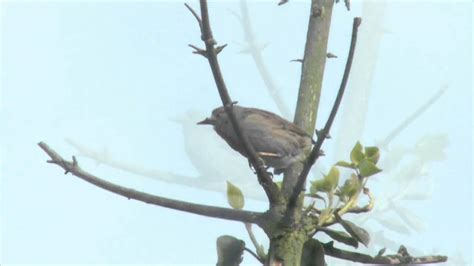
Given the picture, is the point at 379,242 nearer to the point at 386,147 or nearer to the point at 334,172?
the point at 386,147

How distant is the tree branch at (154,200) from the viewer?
520 millimetres

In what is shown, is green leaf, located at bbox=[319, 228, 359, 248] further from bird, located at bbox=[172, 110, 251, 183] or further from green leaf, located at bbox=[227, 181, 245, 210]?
bird, located at bbox=[172, 110, 251, 183]

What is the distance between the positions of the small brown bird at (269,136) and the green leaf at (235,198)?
0.09 ft

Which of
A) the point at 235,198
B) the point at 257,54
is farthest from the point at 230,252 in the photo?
the point at 257,54

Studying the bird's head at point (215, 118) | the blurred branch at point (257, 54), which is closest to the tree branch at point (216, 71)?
the bird's head at point (215, 118)

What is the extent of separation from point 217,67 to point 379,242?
4.12 ft

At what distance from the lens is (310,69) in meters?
0.58

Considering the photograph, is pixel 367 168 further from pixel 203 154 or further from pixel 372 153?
pixel 203 154

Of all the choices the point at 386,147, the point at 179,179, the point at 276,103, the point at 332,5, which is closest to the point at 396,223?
the point at 386,147

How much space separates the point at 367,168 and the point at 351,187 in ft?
0.05

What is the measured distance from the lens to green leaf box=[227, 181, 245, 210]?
0.59 metres

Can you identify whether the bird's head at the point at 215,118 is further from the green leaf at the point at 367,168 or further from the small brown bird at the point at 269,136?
the green leaf at the point at 367,168

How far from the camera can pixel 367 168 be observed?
1.78 feet

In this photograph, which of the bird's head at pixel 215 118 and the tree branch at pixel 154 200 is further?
the bird's head at pixel 215 118
